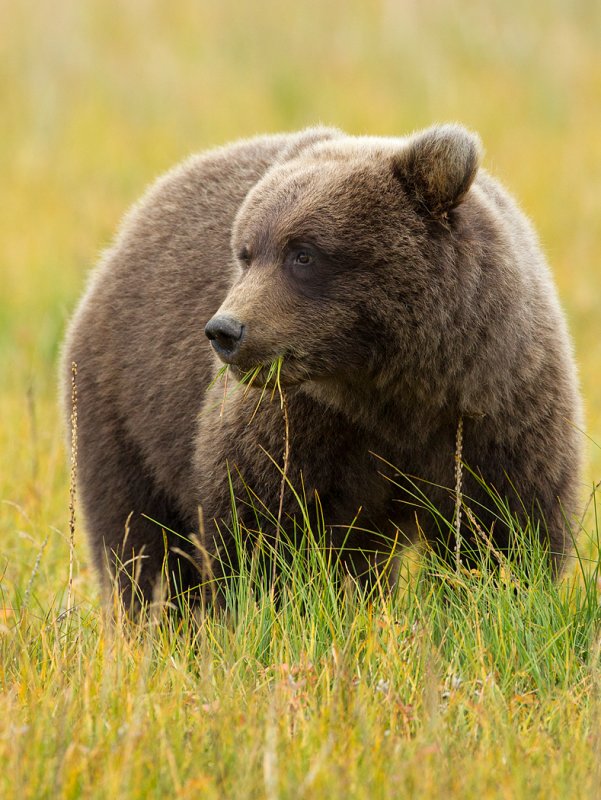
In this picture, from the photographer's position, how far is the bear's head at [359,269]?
4102 mm

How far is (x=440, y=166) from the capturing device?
4.10m

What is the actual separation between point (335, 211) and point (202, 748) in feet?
6.44

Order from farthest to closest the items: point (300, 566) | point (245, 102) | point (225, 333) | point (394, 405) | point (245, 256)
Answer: point (245, 102), point (245, 256), point (394, 405), point (300, 566), point (225, 333)

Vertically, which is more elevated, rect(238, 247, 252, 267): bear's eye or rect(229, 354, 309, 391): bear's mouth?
rect(238, 247, 252, 267): bear's eye

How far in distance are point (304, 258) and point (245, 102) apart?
11.0 meters

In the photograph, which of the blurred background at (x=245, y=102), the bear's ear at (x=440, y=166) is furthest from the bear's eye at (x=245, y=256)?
the blurred background at (x=245, y=102)

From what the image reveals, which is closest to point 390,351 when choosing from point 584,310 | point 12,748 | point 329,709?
point 329,709

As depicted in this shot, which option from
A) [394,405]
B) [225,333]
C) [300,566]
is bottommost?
[300,566]

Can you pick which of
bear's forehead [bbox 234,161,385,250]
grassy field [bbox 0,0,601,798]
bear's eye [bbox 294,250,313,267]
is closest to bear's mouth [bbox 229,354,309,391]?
Result: bear's eye [bbox 294,250,313,267]

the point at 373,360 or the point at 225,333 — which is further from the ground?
the point at 225,333

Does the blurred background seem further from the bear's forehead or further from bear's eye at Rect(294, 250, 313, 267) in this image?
bear's eye at Rect(294, 250, 313, 267)

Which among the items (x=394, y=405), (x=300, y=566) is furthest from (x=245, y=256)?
(x=300, y=566)

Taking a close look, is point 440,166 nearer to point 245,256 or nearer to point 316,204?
point 316,204

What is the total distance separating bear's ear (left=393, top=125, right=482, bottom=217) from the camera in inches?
161
